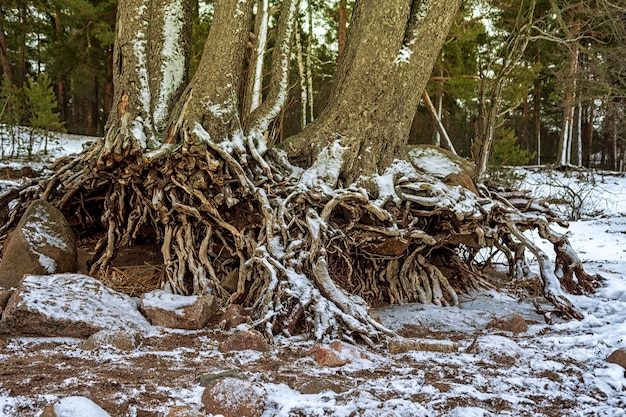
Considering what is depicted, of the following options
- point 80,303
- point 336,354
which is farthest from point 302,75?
point 336,354

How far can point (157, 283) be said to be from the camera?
3926 millimetres

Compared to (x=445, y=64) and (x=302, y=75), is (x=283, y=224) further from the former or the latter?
(x=445, y=64)

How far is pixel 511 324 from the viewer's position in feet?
11.0

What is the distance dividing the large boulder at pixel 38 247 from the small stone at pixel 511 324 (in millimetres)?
3346

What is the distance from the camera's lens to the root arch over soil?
3.52m

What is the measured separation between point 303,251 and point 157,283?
1330mm

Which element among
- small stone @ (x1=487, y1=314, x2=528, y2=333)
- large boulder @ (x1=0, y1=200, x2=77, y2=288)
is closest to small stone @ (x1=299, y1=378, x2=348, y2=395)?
small stone @ (x1=487, y1=314, x2=528, y2=333)

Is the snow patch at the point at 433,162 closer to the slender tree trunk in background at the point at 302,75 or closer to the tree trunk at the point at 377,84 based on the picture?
the tree trunk at the point at 377,84

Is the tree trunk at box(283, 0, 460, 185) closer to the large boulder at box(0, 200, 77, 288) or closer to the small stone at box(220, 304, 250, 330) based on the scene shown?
the small stone at box(220, 304, 250, 330)

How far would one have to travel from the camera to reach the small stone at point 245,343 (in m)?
2.68

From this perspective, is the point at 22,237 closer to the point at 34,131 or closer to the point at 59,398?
the point at 59,398

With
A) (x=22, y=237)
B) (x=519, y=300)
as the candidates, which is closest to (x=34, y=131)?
(x=22, y=237)

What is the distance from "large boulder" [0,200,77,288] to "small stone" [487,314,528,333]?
11.0ft

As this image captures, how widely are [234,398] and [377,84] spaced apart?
299 cm
